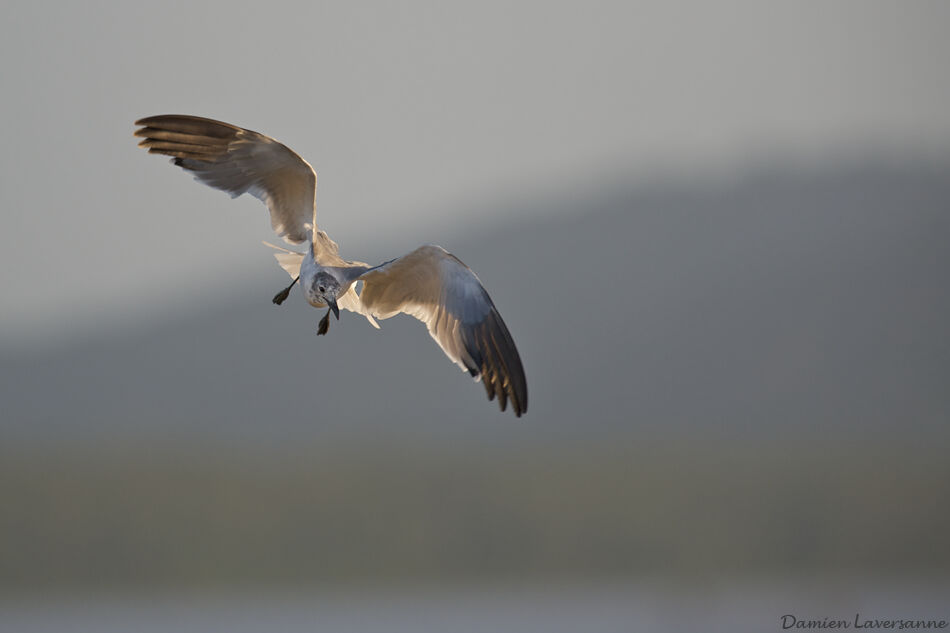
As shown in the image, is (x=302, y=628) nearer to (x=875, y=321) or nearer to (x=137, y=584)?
(x=137, y=584)

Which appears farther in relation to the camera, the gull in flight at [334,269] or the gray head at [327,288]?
the gull in flight at [334,269]

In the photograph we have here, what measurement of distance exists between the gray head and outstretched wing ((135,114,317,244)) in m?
1.57

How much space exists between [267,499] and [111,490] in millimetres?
4116

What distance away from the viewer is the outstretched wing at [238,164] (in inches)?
480

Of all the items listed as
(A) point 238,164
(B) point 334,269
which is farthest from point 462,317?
(A) point 238,164

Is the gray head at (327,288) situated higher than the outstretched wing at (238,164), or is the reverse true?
the outstretched wing at (238,164)

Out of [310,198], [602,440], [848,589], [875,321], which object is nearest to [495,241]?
[875,321]
